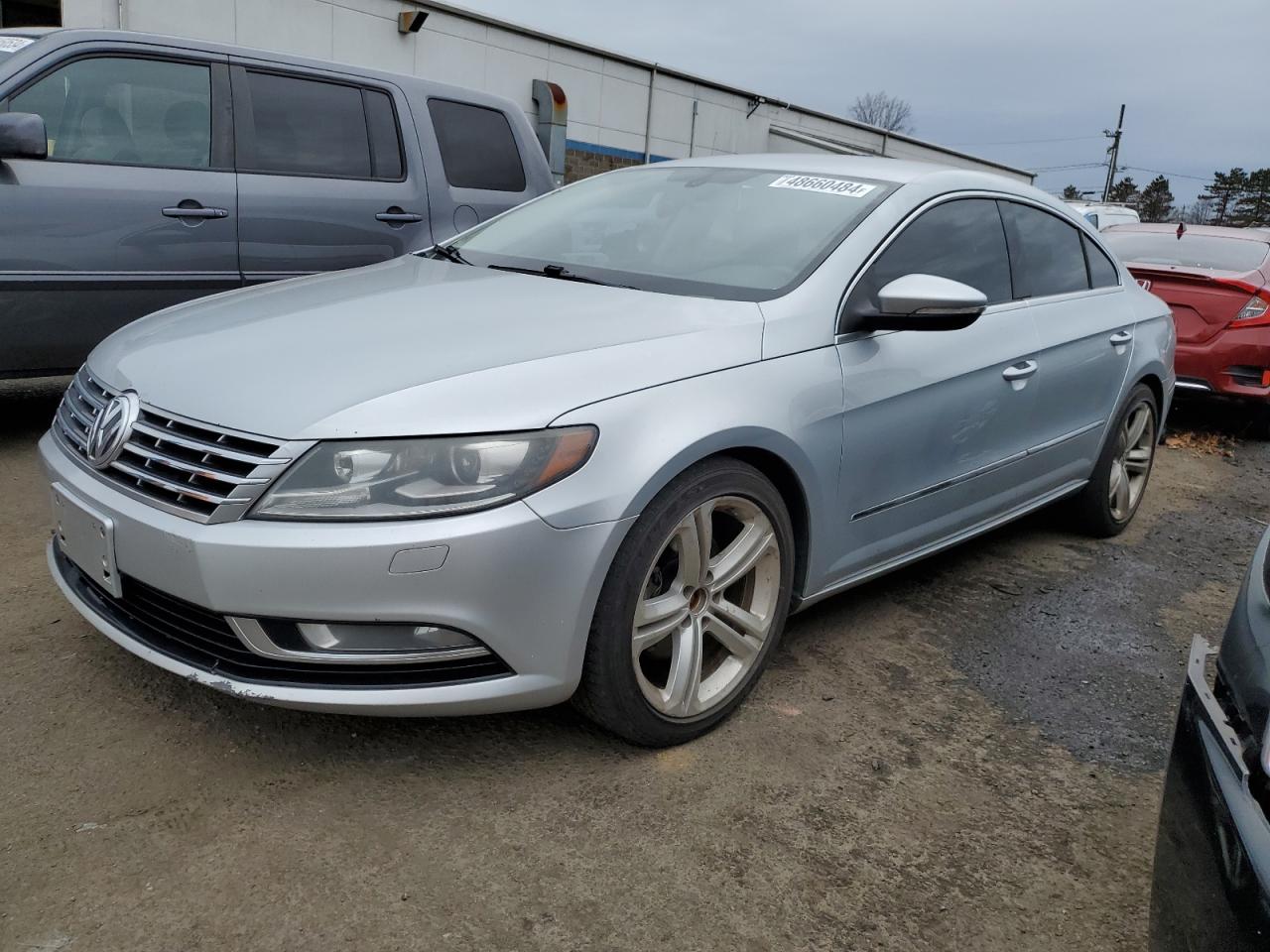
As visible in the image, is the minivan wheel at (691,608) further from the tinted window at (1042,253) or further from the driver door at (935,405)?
the tinted window at (1042,253)

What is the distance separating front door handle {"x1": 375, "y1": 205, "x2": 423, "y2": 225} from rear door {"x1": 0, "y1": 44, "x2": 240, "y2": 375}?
0.75 metres

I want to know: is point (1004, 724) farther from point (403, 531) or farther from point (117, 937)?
point (117, 937)

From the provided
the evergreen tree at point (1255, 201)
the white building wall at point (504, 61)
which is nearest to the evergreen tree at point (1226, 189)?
the evergreen tree at point (1255, 201)

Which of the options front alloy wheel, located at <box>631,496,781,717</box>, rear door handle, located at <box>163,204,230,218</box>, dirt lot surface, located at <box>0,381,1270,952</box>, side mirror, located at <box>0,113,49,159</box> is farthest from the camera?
rear door handle, located at <box>163,204,230,218</box>

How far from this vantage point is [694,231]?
321cm

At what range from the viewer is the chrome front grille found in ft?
6.84

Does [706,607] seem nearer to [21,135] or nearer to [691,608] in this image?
[691,608]

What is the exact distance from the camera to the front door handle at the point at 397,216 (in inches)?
209

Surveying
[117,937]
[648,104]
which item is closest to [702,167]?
[117,937]

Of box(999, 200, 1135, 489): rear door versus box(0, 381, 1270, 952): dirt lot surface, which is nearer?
box(0, 381, 1270, 952): dirt lot surface

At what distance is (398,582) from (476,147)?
4243 mm

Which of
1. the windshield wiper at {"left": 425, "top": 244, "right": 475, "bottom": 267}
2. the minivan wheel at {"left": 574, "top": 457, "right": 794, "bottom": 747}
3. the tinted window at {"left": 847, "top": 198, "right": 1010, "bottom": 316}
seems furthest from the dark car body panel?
the windshield wiper at {"left": 425, "top": 244, "right": 475, "bottom": 267}

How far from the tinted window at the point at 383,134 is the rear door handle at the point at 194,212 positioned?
2.86ft

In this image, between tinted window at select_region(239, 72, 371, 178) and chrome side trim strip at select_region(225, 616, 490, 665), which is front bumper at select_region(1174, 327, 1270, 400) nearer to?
tinted window at select_region(239, 72, 371, 178)
